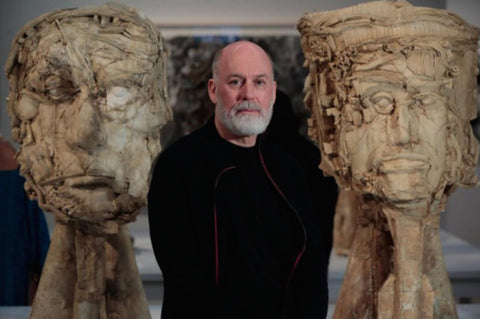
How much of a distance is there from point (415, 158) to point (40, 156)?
51.1 inches

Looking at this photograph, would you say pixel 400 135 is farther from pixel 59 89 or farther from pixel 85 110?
pixel 59 89

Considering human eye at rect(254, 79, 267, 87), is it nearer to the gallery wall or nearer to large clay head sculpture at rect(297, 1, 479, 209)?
large clay head sculpture at rect(297, 1, 479, 209)

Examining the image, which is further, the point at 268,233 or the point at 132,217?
the point at 132,217

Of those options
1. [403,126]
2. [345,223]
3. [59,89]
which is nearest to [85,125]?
[59,89]

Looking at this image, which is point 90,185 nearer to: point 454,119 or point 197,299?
point 197,299

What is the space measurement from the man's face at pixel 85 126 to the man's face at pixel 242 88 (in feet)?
3.13

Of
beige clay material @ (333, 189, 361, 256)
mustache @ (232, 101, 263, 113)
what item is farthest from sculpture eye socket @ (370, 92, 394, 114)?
beige clay material @ (333, 189, 361, 256)

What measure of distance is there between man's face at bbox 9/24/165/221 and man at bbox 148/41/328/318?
89 cm

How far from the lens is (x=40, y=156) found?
355 cm

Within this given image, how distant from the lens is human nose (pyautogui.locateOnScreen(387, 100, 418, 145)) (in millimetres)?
3422

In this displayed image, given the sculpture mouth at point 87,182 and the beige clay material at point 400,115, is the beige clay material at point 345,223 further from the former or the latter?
the sculpture mouth at point 87,182

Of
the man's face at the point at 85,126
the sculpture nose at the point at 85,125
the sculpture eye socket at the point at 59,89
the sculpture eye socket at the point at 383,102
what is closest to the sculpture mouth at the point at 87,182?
the man's face at the point at 85,126

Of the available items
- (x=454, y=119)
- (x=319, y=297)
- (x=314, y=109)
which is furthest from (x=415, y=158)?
(x=319, y=297)

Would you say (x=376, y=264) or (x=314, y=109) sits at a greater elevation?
(x=314, y=109)
